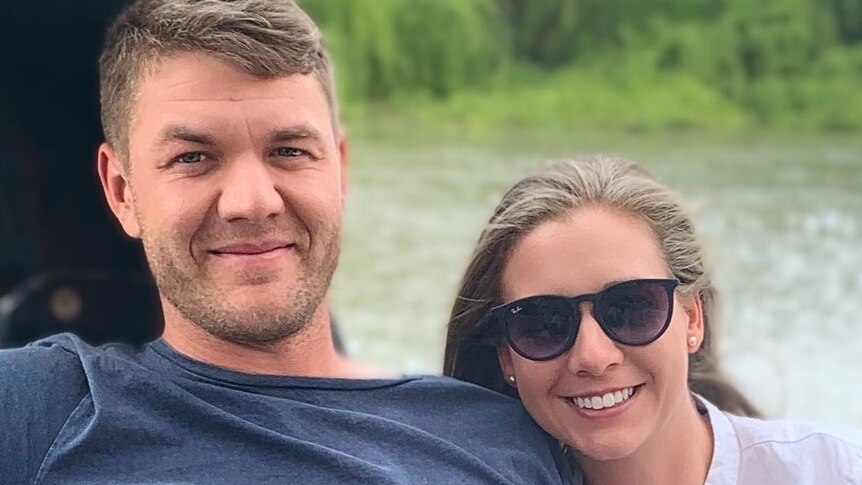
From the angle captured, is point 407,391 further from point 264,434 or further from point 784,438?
point 784,438

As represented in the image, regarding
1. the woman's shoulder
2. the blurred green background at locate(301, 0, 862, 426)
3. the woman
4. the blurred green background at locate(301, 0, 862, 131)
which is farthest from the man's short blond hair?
the blurred green background at locate(301, 0, 862, 131)

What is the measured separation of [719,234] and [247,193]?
245 cm

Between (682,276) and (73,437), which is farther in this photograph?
(682,276)

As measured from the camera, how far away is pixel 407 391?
1260 mm

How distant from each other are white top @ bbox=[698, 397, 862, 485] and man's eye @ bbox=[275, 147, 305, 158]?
2.16ft

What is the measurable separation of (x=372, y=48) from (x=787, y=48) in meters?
3.12

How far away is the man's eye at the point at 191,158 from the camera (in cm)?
122

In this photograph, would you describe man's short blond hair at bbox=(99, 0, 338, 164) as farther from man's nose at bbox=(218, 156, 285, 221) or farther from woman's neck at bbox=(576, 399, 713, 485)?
woman's neck at bbox=(576, 399, 713, 485)

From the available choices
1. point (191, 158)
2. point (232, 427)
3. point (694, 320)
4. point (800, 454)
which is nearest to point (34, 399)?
point (232, 427)

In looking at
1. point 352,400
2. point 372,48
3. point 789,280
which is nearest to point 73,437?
point 352,400

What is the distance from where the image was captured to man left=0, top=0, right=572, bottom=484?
1108 millimetres

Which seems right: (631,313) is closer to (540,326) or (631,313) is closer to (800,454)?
(540,326)

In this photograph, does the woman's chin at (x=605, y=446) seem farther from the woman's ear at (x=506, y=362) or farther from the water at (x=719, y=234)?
the water at (x=719, y=234)

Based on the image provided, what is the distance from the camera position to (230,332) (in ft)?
4.09
